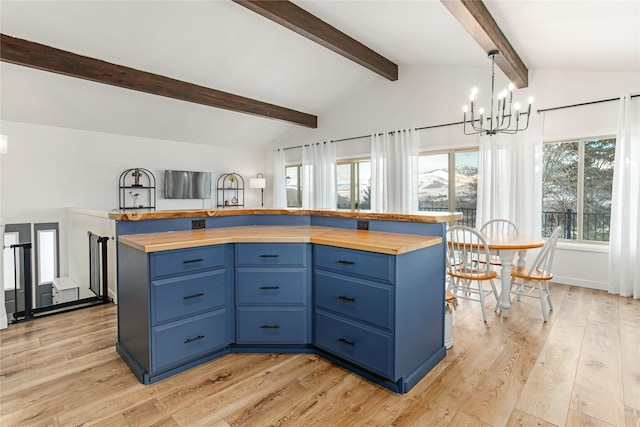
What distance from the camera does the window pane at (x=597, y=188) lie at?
4070mm

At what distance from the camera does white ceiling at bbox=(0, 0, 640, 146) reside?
10.1 feet

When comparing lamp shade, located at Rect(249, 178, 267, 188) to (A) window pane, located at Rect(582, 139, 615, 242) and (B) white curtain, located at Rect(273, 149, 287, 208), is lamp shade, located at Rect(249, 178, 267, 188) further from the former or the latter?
(A) window pane, located at Rect(582, 139, 615, 242)

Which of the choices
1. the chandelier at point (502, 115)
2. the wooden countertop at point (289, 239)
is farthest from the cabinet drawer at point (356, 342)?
the chandelier at point (502, 115)

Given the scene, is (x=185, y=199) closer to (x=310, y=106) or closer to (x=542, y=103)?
(x=310, y=106)

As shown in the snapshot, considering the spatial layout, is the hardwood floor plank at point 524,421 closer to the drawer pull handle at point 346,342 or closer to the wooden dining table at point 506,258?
the drawer pull handle at point 346,342

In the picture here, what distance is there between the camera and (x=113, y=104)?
17.0 ft

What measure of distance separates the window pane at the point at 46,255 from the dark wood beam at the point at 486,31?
633cm

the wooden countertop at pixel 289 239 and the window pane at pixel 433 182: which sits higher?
the window pane at pixel 433 182

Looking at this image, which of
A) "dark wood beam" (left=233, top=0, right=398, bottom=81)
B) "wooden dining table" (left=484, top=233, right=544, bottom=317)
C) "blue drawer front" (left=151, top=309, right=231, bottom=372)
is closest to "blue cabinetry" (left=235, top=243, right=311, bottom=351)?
"blue drawer front" (left=151, top=309, right=231, bottom=372)

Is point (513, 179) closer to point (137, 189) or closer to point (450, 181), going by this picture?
point (450, 181)

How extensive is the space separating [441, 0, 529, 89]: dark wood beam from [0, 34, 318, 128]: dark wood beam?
12.5 ft

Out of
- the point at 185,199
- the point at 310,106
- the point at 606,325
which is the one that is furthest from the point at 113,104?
the point at 606,325

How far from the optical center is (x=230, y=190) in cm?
771

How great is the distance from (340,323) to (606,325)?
97.8 inches
